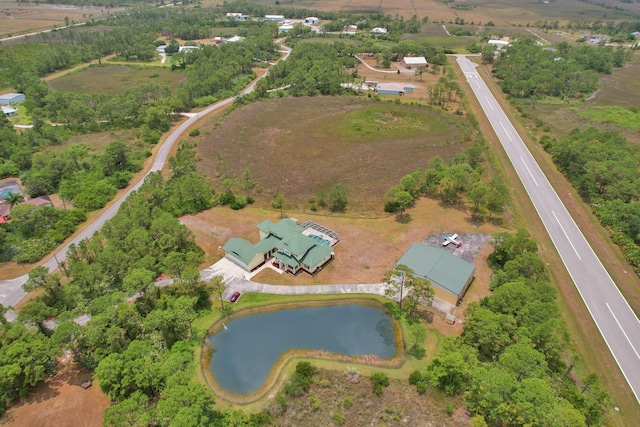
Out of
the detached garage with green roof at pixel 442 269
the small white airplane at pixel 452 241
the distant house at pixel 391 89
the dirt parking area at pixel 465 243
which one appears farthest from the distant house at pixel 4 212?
the distant house at pixel 391 89

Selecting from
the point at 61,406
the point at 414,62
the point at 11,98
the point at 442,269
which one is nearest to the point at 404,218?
the point at 442,269

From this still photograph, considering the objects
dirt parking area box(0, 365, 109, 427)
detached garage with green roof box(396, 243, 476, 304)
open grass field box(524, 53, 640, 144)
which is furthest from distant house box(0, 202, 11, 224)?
open grass field box(524, 53, 640, 144)

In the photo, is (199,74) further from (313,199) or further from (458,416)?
(458,416)

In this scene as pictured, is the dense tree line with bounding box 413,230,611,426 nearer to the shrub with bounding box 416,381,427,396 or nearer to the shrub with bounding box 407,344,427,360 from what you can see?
the shrub with bounding box 416,381,427,396

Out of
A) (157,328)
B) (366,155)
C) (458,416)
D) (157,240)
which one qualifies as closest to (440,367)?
(458,416)

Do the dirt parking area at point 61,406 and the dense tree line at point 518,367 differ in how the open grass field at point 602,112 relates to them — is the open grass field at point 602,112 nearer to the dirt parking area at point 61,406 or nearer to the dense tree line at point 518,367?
the dense tree line at point 518,367

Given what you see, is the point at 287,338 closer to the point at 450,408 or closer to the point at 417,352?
the point at 417,352

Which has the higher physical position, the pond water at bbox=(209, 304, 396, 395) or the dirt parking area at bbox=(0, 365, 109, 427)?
the dirt parking area at bbox=(0, 365, 109, 427)
